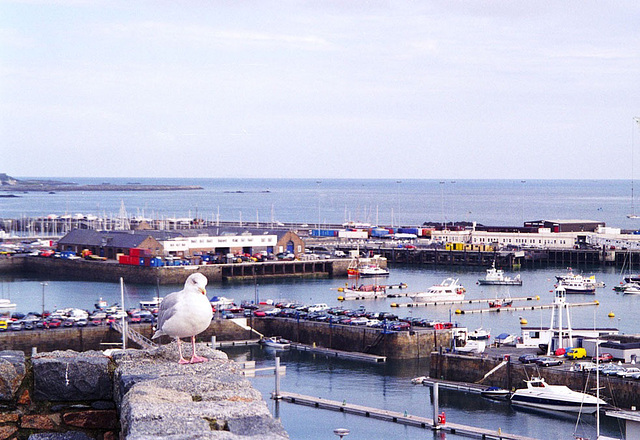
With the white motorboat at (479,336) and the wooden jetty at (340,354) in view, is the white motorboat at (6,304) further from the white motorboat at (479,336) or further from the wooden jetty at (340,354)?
the white motorboat at (479,336)

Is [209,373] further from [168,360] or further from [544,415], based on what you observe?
[544,415]

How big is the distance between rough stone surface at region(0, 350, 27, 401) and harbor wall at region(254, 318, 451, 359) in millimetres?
21191

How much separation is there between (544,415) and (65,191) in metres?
171

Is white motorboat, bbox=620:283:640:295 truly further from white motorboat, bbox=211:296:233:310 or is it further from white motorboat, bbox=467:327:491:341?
white motorboat, bbox=211:296:233:310

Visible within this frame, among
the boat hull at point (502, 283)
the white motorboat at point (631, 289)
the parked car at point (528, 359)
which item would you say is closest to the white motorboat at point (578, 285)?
the white motorboat at point (631, 289)

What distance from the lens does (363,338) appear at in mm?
24875

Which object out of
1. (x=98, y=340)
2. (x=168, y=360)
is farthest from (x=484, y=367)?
(x=168, y=360)

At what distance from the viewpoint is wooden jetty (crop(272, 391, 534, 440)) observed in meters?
16.0

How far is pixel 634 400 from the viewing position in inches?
701

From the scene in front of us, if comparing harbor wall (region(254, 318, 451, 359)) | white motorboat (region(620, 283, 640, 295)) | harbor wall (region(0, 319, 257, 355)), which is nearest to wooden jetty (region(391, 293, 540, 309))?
white motorboat (region(620, 283, 640, 295))

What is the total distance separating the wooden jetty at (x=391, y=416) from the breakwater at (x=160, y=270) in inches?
821

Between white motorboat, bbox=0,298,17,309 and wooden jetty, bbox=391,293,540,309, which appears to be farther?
wooden jetty, bbox=391,293,540,309

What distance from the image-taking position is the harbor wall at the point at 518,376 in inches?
710

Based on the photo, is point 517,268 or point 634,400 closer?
point 634,400
